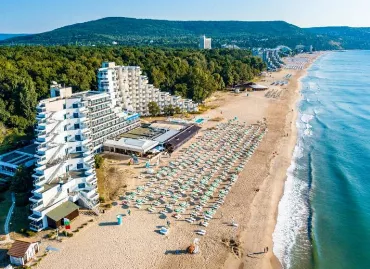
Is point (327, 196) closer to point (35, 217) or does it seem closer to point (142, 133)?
point (142, 133)

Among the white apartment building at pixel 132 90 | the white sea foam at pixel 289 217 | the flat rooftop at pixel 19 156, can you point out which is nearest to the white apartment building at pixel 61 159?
the flat rooftop at pixel 19 156

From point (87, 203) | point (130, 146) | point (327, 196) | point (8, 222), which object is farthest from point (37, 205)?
point (327, 196)

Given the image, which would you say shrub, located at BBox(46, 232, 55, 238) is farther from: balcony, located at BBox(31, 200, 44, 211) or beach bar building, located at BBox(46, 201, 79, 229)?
balcony, located at BBox(31, 200, 44, 211)

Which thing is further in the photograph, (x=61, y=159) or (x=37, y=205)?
(x=61, y=159)

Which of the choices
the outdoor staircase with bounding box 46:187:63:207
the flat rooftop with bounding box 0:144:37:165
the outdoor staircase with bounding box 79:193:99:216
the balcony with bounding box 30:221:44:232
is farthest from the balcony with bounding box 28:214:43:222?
the flat rooftop with bounding box 0:144:37:165

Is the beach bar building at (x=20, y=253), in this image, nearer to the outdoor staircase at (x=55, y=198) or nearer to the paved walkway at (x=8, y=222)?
the paved walkway at (x=8, y=222)

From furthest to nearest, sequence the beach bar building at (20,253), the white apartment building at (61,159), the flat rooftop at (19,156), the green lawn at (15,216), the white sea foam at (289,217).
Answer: the flat rooftop at (19,156) → the white apartment building at (61,159) → the green lawn at (15,216) → the white sea foam at (289,217) → the beach bar building at (20,253)

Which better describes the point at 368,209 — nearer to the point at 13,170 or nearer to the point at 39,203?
the point at 39,203
